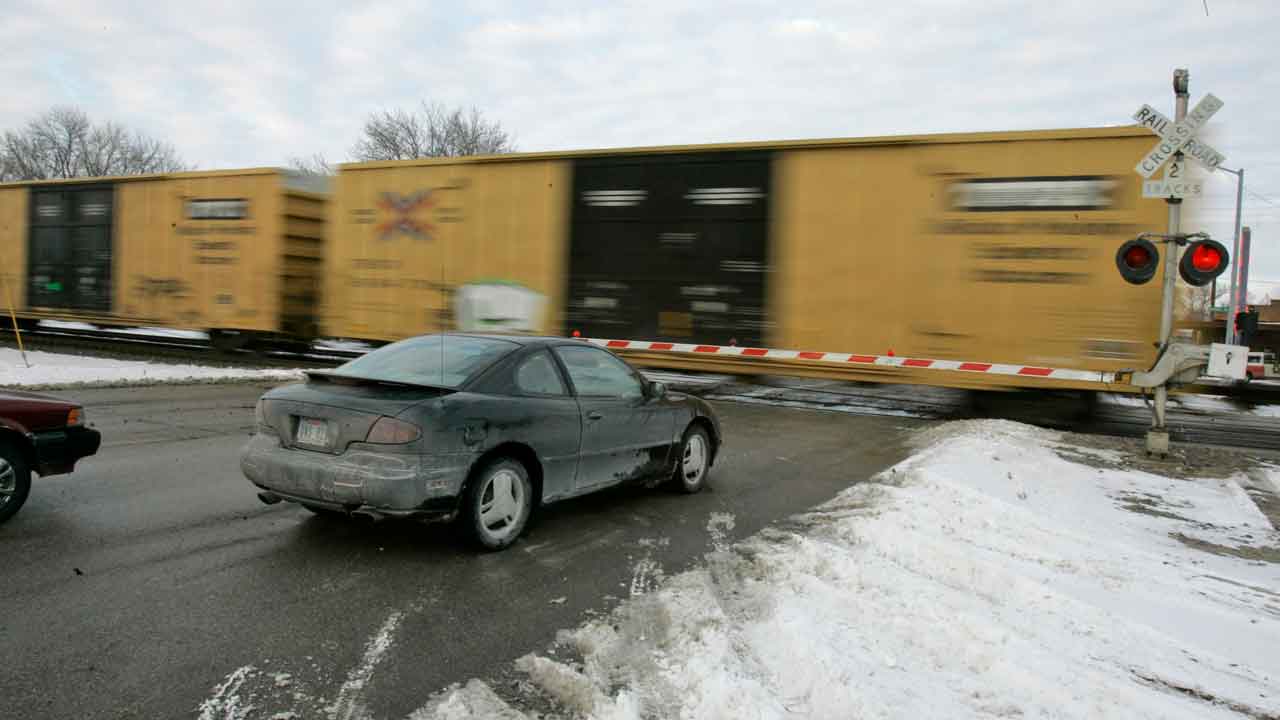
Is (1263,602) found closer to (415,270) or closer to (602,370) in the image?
(602,370)

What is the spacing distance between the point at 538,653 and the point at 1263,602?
419 cm

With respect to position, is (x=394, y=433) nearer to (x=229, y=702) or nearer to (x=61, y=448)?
(x=229, y=702)

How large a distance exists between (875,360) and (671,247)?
3831 mm

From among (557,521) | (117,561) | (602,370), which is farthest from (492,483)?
(117,561)

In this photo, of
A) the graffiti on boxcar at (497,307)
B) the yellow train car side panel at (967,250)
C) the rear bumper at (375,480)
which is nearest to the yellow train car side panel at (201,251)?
the graffiti on boxcar at (497,307)

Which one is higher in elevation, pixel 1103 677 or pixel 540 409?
pixel 540 409

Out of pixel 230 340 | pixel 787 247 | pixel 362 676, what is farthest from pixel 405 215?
pixel 362 676

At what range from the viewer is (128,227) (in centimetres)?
1870

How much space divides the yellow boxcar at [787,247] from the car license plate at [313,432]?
340 inches

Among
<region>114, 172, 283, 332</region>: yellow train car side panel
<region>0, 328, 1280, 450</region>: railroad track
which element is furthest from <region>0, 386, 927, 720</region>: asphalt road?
<region>114, 172, 283, 332</region>: yellow train car side panel

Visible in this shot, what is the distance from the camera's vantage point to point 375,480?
4.54 meters

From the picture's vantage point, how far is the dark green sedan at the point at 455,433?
4.60m

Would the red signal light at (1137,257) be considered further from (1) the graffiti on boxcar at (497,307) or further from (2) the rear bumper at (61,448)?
(2) the rear bumper at (61,448)

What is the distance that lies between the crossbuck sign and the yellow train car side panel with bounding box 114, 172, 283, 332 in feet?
51.7
